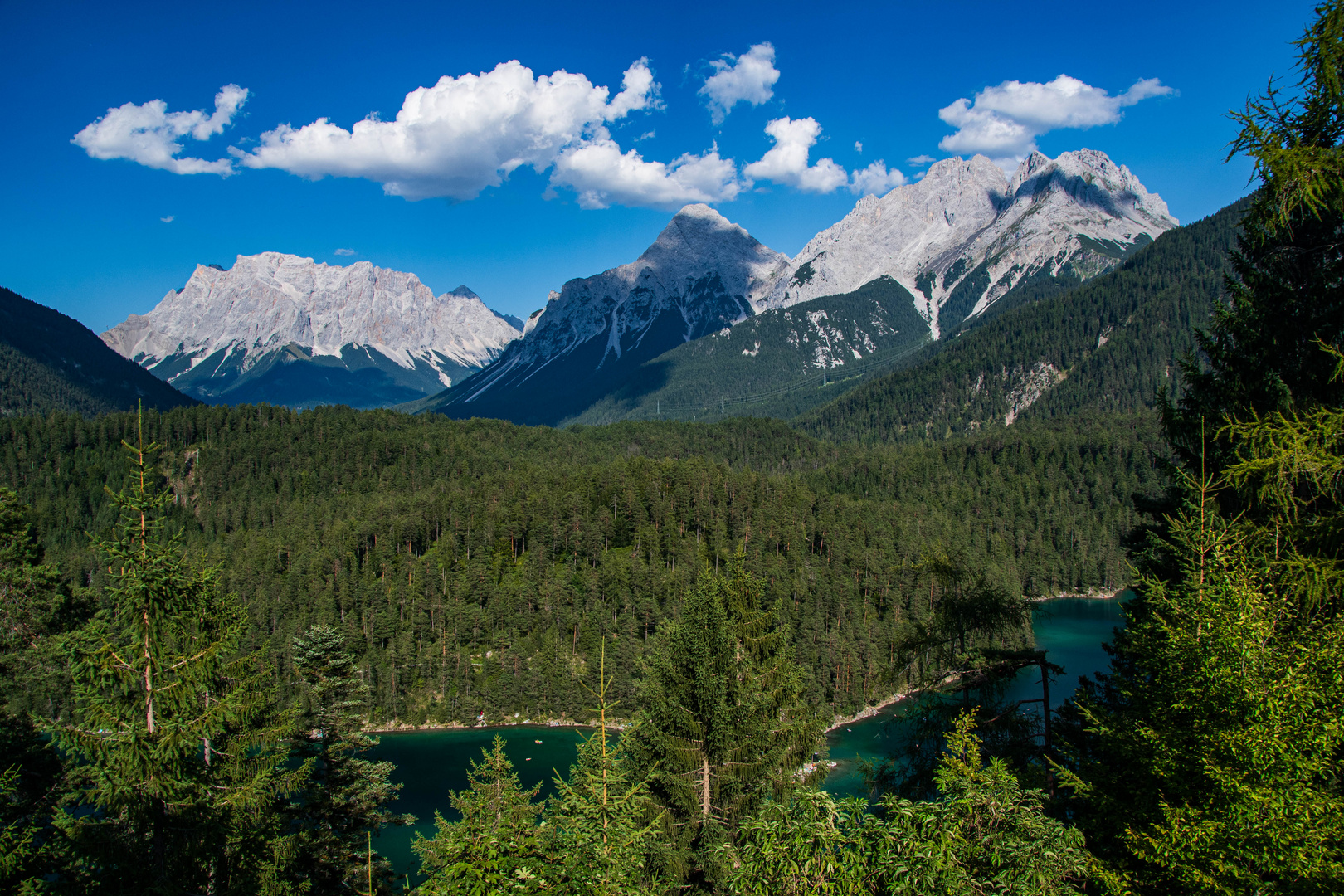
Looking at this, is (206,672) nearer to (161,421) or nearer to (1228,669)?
(1228,669)

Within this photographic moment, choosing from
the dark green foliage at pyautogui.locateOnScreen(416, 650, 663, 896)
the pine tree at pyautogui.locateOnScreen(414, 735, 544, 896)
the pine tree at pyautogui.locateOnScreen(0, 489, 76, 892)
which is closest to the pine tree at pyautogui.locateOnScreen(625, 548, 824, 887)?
the dark green foliage at pyautogui.locateOnScreen(416, 650, 663, 896)

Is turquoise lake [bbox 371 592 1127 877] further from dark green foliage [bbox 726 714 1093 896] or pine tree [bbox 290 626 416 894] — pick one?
dark green foliage [bbox 726 714 1093 896]

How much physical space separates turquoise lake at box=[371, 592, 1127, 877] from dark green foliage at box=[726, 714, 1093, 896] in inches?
1610

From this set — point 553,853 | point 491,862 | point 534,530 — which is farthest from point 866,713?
point 491,862

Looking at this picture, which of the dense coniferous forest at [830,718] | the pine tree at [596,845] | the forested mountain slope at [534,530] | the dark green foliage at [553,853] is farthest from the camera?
the forested mountain slope at [534,530]

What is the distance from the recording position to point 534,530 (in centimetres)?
9444

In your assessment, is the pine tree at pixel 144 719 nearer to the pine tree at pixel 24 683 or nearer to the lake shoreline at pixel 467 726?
the pine tree at pixel 24 683

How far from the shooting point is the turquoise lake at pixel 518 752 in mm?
51500

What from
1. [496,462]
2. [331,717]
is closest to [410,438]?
[496,462]

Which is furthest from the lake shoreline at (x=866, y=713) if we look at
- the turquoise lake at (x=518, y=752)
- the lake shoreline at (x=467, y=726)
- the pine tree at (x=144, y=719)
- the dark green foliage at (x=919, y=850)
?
the pine tree at (x=144, y=719)

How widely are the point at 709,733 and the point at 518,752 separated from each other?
170 ft

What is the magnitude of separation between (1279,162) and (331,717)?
85.3 ft

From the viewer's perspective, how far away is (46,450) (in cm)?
14575

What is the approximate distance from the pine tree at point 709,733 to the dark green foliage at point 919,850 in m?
8.93
